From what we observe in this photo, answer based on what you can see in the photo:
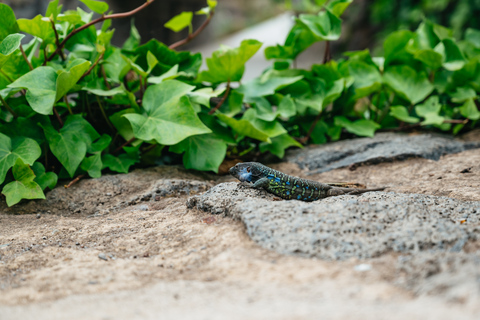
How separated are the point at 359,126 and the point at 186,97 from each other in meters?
2.09

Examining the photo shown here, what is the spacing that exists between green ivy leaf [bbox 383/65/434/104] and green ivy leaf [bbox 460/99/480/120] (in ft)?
1.23

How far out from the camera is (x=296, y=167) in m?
3.88

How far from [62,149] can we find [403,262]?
103 inches

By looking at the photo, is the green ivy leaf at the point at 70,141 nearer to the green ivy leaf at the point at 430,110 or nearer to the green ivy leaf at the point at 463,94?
the green ivy leaf at the point at 430,110

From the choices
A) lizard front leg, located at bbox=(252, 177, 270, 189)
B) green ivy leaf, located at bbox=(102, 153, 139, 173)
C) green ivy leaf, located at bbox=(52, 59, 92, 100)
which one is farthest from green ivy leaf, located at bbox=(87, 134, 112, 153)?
lizard front leg, located at bbox=(252, 177, 270, 189)

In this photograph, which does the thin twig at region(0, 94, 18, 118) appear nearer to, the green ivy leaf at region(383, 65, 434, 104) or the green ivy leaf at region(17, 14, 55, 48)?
the green ivy leaf at region(17, 14, 55, 48)

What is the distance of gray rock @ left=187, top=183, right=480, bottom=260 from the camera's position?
1.79m

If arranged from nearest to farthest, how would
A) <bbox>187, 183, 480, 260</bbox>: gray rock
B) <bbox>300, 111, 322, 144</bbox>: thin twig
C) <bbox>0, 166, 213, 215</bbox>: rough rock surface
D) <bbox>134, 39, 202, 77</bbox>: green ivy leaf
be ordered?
<bbox>187, 183, 480, 260</bbox>: gray rock < <bbox>0, 166, 213, 215</bbox>: rough rock surface < <bbox>134, 39, 202, 77</bbox>: green ivy leaf < <bbox>300, 111, 322, 144</bbox>: thin twig

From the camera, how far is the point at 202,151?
3.57 m

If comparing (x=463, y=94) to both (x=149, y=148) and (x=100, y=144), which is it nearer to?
(x=149, y=148)

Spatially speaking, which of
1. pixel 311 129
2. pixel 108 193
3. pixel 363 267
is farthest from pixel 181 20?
pixel 363 267

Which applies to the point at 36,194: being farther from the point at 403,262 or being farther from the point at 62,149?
the point at 403,262

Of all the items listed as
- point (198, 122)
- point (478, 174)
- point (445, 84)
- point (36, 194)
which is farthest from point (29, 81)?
point (445, 84)

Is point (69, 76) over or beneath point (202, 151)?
over
